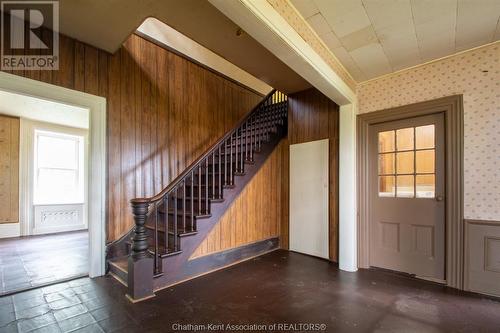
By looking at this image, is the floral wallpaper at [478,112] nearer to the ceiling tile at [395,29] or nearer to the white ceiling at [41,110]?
the ceiling tile at [395,29]

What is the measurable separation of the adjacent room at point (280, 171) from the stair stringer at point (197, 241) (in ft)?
0.08

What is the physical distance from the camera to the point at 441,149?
2.70 metres

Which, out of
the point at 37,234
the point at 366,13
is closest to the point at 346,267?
the point at 366,13

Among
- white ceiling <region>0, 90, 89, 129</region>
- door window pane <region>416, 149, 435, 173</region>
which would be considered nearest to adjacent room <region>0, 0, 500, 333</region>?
door window pane <region>416, 149, 435, 173</region>

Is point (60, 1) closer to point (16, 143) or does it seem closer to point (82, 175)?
point (16, 143)

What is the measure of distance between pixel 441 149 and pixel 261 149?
2.32 meters

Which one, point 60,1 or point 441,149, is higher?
point 60,1

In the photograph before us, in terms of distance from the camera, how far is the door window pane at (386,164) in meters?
3.08

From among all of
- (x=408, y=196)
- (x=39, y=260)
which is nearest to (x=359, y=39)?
(x=408, y=196)

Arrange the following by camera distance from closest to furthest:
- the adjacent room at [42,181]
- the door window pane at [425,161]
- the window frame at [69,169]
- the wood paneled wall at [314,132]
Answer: the door window pane at [425,161] → the wood paneled wall at [314,132] → the adjacent room at [42,181] → the window frame at [69,169]

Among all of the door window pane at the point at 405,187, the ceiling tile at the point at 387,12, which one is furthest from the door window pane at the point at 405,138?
the ceiling tile at the point at 387,12

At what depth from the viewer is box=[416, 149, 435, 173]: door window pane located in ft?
9.14

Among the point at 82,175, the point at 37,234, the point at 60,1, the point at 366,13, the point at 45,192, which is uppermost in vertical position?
the point at 60,1

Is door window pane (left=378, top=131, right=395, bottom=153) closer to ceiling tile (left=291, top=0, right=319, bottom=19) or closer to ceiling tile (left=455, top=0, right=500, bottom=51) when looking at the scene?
ceiling tile (left=455, top=0, right=500, bottom=51)
